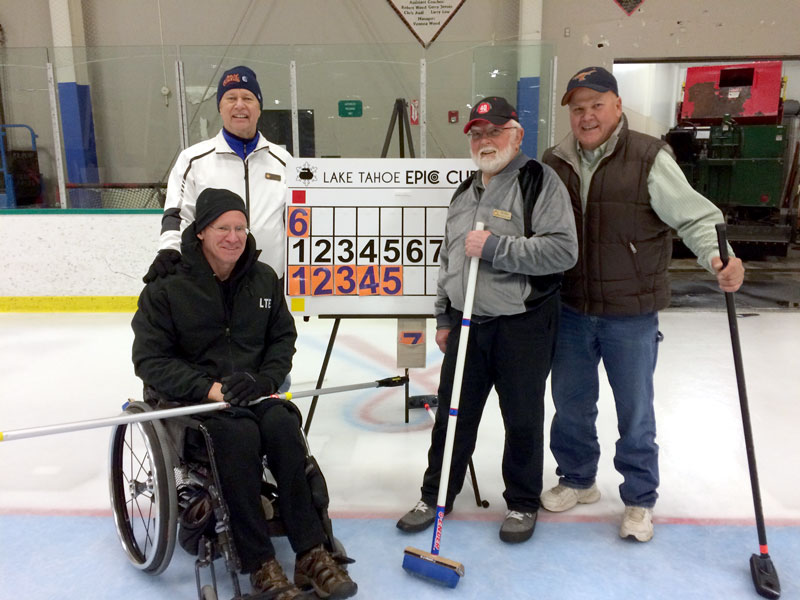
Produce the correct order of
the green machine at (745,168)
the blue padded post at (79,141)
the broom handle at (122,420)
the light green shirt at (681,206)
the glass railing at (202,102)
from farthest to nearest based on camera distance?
the green machine at (745,168)
the blue padded post at (79,141)
the glass railing at (202,102)
the light green shirt at (681,206)
the broom handle at (122,420)

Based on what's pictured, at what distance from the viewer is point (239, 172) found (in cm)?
239

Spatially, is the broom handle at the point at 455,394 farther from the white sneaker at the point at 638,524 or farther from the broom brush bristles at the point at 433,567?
the white sneaker at the point at 638,524

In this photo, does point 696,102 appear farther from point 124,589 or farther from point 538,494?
point 124,589

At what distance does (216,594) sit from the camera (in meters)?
1.65

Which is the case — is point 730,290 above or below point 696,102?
below

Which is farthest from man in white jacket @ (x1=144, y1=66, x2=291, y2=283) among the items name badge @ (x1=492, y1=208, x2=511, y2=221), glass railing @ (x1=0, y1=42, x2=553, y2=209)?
glass railing @ (x1=0, y1=42, x2=553, y2=209)

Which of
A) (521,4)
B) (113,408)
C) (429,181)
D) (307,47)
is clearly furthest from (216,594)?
(521,4)

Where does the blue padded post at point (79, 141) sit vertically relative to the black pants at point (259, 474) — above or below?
above

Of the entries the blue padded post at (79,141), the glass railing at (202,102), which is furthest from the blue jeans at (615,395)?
the blue padded post at (79,141)

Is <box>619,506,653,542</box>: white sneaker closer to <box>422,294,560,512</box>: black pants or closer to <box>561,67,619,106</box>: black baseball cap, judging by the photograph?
<box>422,294,560,512</box>: black pants

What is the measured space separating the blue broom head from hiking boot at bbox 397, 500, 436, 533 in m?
0.23

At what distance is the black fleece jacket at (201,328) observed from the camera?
1779mm

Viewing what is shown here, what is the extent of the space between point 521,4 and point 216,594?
22.3 ft

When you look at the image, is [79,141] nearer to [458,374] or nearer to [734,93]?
[458,374]
